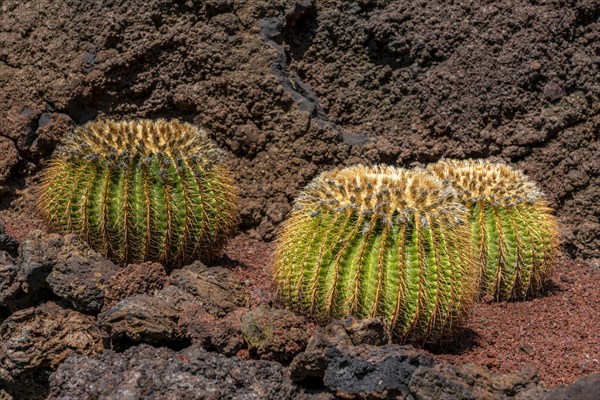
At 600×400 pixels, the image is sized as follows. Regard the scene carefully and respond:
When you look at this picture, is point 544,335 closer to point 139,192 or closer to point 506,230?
point 506,230

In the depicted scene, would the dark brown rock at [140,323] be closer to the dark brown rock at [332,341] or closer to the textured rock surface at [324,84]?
the dark brown rock at [332,341]

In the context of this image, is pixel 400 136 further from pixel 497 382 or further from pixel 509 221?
pixel 497 382

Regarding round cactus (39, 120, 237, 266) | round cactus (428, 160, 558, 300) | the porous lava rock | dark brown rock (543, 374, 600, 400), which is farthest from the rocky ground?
dark brown rock (543, 374, 600, 400)

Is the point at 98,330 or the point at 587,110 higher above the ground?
the point at 587,110

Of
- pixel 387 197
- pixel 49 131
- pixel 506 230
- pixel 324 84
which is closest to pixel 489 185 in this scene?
pixel 506 230

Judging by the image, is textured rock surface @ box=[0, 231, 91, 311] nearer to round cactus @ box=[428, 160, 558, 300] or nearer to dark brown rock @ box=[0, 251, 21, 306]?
dark brown rock @ box=[0, 251, 21, 306]

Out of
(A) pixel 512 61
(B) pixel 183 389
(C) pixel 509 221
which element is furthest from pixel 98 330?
(A) pixel 512 61

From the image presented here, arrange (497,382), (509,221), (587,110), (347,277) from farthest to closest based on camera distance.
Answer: (587,110)
(509,221)
(347,277)
(497,382)
